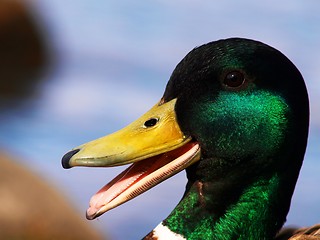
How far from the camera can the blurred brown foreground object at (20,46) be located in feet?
75.6

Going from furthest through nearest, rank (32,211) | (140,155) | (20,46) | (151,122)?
1. (20,46)
2. (32,211)
3. (151,122)
4. (140,155)

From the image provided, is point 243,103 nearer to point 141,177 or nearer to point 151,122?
point 151,122

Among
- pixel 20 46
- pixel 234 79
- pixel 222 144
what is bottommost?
pixel 222 144

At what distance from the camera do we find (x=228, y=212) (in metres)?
4.61

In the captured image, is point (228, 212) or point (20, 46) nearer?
point (228, 212)

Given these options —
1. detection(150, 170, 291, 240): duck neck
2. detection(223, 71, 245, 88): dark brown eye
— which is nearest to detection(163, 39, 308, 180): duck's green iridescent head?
detection(223, 71, 245, 88): dark brown eye

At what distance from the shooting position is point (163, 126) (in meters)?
4.57

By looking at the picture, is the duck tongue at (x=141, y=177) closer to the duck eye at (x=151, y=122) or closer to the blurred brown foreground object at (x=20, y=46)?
the duck eye at (x=151, y=122)

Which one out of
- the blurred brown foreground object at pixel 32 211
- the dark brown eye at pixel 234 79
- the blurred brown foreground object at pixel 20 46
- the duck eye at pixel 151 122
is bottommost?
the dark brown eye at pixel 234 79

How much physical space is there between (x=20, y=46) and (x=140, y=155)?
20.1 metres

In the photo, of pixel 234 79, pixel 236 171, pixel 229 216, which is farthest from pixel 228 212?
pixel 234 79

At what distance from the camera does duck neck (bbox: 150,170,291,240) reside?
15.0 ft

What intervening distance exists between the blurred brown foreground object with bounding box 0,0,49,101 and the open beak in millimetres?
17446

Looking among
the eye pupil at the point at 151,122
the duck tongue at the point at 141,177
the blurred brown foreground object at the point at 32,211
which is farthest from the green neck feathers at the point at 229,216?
the blurred brown foreground object at the point at 32,211
